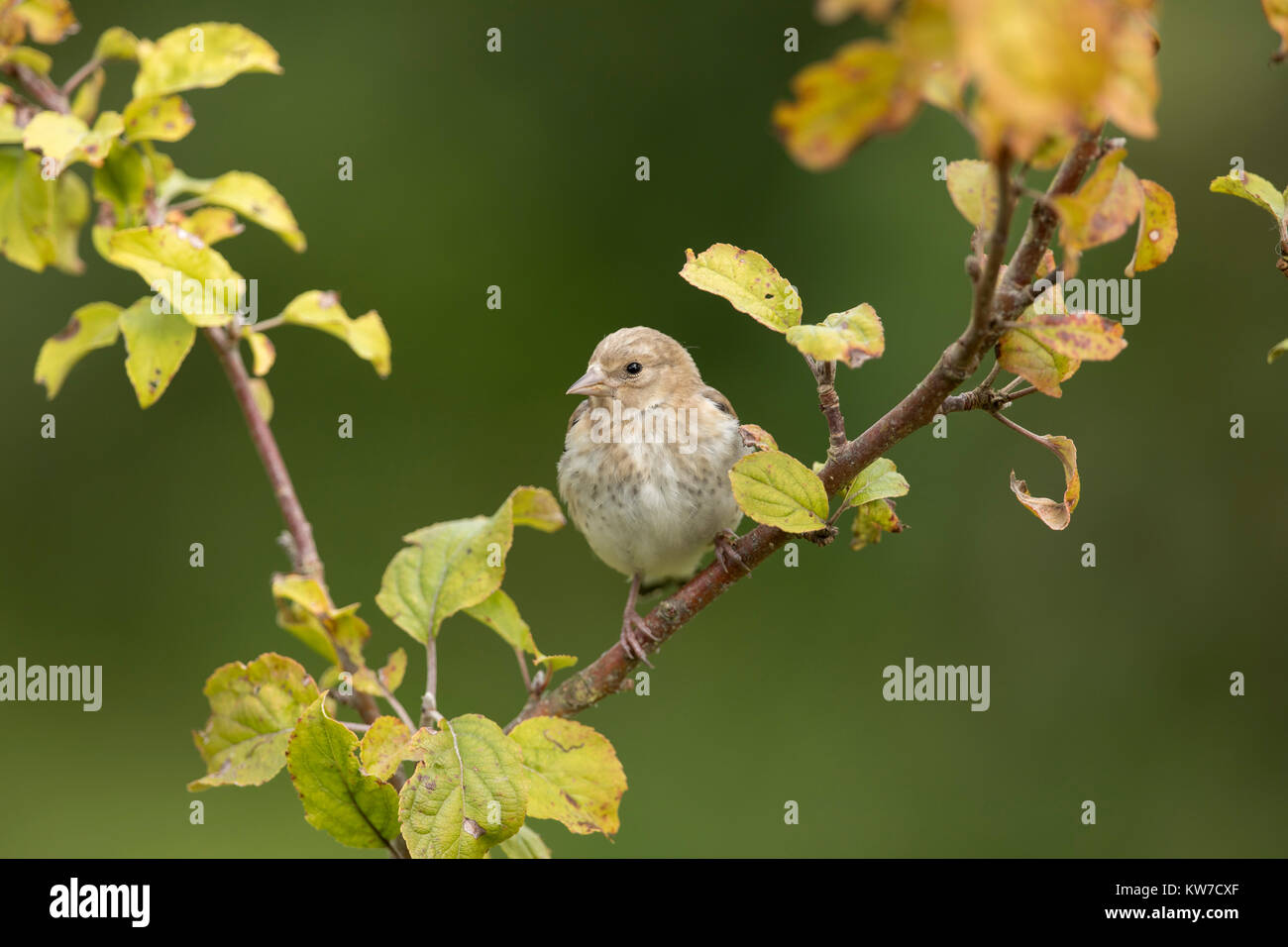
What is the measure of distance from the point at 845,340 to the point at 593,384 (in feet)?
6.97

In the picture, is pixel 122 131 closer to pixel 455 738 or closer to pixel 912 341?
pixel 455 738

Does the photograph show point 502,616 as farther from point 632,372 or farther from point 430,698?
point 632,372

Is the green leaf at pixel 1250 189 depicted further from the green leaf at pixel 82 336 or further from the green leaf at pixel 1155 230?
the green leaf at pixel 82 336

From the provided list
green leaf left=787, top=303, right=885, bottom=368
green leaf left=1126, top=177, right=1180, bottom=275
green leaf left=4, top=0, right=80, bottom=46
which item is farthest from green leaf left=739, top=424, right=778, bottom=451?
green leaf left=4, top=0, right=80, bottom=46

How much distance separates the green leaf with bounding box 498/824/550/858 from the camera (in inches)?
79.4

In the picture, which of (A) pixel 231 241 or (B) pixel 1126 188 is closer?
(B) pixel 1126 188

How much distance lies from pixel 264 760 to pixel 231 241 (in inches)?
176

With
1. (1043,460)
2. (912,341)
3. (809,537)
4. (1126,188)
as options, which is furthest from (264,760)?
(1043,460)

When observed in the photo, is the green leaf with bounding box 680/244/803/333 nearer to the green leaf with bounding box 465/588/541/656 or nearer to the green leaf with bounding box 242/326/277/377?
the green leaf with bounding box 465/588/541/656

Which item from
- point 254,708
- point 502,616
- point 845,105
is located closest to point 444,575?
point 502,616

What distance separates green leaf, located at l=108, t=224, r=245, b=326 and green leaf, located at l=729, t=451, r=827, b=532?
3.12 feet

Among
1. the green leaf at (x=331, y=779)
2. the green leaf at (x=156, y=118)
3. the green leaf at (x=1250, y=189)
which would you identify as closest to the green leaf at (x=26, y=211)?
the green leaf at (x=156, y=118)

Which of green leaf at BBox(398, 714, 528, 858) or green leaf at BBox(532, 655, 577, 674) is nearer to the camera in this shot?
green leaf at BBox(398, 714, 528, 858)

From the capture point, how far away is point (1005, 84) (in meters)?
0.73
